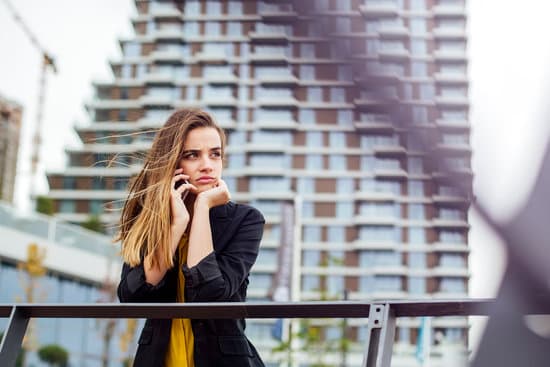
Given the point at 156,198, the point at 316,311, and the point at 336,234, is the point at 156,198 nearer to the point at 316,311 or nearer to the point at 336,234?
the point at 316,311

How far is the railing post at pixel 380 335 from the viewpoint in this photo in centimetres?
143

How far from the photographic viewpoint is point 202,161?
2.04 meters

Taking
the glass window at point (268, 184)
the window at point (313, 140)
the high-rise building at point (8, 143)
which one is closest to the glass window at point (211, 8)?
the window at point (313, 140)

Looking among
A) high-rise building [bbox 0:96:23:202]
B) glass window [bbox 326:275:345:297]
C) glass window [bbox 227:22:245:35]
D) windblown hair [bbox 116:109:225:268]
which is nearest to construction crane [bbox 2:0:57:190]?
Result: high-rise building [bbox 0:96:23:202]

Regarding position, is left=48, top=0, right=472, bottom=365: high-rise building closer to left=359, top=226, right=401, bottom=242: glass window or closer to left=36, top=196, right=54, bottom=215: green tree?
left=359, top=226, right=401, bottom=242: glass window

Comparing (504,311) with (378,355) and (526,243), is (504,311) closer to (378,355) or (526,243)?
(526,243)

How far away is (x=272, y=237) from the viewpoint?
7350 centimetres

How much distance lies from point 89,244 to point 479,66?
43.3m

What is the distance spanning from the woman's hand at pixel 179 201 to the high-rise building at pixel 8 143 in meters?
72.1

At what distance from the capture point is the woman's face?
2.03 meters

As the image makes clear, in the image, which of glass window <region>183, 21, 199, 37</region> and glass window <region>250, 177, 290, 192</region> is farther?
glass window <region>183, 21, 199, 37</region>

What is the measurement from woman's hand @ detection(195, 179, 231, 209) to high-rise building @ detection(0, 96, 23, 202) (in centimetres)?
7218

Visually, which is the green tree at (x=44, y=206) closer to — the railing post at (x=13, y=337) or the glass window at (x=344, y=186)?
the glass window at (x=344, y=186)

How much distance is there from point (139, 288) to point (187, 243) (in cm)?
17
